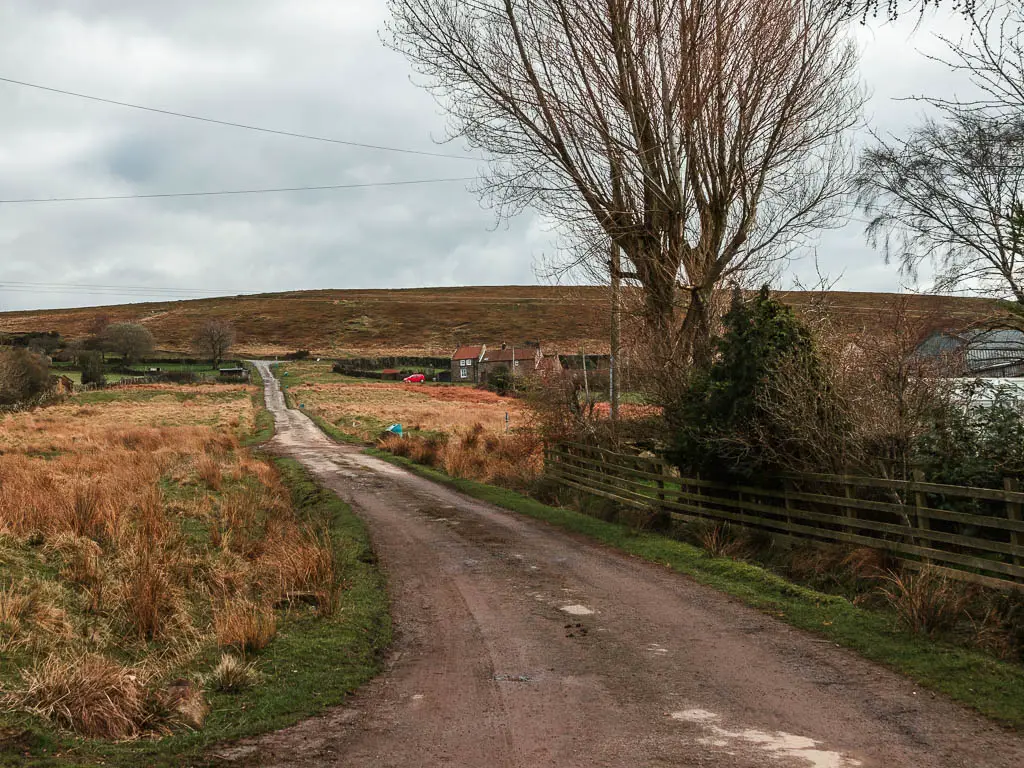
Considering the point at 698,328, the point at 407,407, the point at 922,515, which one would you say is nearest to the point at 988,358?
the point at 922,515

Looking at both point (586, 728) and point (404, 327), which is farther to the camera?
point (404, 327)

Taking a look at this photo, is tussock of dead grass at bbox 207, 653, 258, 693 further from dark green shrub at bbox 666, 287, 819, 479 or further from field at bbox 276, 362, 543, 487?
field at bbox 276, 362, 543, 487

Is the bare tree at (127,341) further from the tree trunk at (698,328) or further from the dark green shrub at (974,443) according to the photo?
the dark green shrub at (974,443)

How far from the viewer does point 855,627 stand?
7.98m

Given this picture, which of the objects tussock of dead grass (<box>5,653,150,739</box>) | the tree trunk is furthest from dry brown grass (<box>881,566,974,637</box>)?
the tree trunk

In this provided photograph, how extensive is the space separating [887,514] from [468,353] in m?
97.6

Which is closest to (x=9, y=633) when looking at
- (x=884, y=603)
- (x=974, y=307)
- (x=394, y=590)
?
(x=394, y=590)

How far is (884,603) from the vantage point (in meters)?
9.07

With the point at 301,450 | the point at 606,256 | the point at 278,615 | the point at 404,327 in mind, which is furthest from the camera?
the point at 404,327

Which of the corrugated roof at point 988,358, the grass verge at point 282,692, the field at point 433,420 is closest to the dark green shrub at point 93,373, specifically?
the field at point 433,420

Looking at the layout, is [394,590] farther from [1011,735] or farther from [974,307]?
[974,307]

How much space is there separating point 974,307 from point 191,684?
29.3 ft

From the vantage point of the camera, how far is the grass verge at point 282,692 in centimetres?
503

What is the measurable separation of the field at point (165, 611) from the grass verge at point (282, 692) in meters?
0.02
